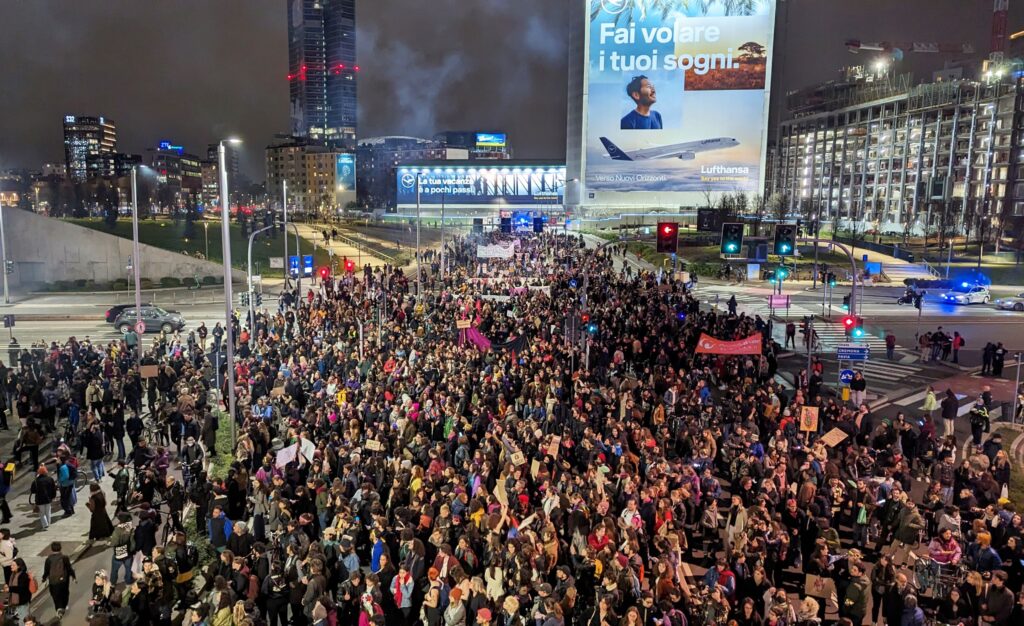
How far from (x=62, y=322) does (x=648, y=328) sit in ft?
100

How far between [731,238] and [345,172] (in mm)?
167379

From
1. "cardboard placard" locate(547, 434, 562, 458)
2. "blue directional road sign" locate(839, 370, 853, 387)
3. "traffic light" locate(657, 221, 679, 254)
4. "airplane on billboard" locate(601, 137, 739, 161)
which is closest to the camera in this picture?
"cardboard placard" locate(547, 434, 562, 458)

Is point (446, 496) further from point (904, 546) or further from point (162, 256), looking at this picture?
point (162, 256)

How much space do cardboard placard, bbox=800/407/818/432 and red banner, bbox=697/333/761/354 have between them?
15.0 feet

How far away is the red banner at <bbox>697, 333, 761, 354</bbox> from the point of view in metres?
20.8

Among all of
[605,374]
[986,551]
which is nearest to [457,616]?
[986,551]

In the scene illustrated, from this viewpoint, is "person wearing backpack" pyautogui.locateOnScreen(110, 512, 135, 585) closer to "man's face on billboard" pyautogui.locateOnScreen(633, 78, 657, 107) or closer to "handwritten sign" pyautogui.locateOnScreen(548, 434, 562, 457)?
"handwritten sign" pyautogui.locateOnScreen(548, 434, 562, 457)

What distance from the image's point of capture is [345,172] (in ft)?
608

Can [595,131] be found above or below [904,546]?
above

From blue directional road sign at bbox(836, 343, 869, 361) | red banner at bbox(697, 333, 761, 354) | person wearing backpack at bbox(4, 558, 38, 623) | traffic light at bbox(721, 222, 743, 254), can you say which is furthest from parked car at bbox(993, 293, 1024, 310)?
person wearing backpack at bbox(4, 558, 38, 623)

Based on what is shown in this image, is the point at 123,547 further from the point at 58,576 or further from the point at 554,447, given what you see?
the point at 554,447

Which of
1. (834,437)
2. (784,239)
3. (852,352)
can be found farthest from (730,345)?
(784,239)

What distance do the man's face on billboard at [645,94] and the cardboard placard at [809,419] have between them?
312 ft

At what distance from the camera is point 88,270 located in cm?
5225
